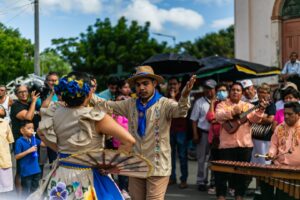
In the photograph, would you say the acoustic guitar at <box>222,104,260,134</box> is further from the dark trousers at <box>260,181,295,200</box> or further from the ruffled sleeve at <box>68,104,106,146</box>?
the ruffled sleeve at <box>68,104,106,146</box>

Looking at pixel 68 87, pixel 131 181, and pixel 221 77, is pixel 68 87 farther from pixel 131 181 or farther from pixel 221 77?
pixel 221 77

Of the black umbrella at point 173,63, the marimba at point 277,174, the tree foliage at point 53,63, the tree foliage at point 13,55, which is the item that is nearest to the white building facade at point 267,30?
the black umbrella at point 173,63

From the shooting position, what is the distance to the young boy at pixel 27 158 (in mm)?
7695

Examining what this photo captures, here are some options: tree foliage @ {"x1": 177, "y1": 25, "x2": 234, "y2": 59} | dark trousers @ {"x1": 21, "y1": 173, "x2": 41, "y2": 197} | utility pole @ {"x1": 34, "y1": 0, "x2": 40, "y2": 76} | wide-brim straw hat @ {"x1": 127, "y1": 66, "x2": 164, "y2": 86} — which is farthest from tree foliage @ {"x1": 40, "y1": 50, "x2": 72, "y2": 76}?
wide-brim straw hat @ {"x1": 127, "y1": 66, "x2": 164, "y2": 86}

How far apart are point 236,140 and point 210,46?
48.1m

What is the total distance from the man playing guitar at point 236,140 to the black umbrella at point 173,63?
10.4 feet

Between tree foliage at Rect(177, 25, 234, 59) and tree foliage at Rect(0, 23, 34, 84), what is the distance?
21099mm

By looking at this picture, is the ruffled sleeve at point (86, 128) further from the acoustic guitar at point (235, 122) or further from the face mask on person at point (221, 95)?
the face mask on person at point (221, 95)

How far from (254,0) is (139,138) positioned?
13699 millimetres

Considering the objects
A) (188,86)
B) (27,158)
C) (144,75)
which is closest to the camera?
(188,86)

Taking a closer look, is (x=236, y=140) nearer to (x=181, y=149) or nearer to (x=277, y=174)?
(x=277, y=174)

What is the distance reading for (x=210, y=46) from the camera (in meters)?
55.2

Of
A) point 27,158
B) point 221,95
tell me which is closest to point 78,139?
point 27,158

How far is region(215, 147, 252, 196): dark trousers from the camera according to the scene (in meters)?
7.76
